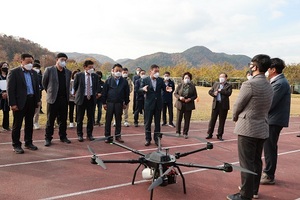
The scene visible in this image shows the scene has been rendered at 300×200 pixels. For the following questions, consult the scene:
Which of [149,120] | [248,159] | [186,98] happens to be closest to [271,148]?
[248,159]

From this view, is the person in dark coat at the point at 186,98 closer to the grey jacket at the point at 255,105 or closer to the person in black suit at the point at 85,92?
the person in black suit at the point at 85,92

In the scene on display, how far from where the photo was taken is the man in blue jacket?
14.8 ft

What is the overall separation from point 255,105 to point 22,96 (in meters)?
4.71

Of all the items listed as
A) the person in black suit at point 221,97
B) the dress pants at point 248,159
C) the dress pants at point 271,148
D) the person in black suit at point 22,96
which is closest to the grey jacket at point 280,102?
the dress pants at point 271,148

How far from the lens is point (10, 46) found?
8944cm

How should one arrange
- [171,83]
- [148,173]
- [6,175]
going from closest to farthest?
1. [148,173]
2. [6,175]
3. [171,83]

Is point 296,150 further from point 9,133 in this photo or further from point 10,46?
point 10,46

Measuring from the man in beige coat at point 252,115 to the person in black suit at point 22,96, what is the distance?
4.48 m

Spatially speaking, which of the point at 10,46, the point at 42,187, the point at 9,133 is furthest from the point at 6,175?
the point at 10,46

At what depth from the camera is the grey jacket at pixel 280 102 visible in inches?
178

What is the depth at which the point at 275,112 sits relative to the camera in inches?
184

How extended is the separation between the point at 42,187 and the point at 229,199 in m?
2.82

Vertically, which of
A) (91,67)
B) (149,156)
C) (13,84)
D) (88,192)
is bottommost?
(88,192)

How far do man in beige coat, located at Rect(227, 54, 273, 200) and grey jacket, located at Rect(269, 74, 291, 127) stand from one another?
0.91 metres
